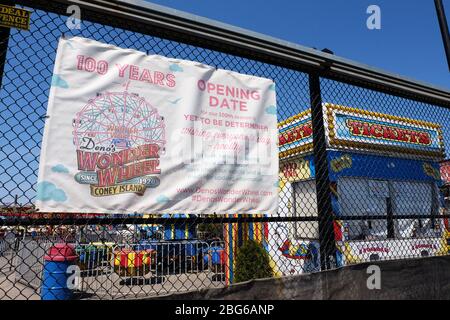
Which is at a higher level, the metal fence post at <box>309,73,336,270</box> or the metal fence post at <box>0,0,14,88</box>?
the metal fence post at <box>0,0,14,88</box>

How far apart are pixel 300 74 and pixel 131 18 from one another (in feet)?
5.48

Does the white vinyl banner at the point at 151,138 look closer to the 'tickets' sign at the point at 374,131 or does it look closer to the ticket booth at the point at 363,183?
the ticket booth at the point at 363,183

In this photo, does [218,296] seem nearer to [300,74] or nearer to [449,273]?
[300,74]

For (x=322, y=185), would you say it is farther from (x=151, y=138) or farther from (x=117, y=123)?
(x=117, y=123)

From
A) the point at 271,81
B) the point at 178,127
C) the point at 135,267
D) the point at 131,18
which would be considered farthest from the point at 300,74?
the point at 135,267

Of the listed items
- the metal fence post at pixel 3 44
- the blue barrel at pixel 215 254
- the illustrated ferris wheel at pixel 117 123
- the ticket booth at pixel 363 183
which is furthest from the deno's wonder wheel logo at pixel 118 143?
the blue barrel at pixel 215 254

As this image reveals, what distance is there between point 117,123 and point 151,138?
260mm

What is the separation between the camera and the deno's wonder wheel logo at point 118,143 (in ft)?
7.47

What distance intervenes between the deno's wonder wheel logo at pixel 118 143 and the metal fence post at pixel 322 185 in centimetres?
152

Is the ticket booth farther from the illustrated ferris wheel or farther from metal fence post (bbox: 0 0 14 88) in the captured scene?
metal fence post (bbox: 0 0 14 88)

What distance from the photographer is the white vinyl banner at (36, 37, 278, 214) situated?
2.24 meters

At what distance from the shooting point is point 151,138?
2479 millimetres

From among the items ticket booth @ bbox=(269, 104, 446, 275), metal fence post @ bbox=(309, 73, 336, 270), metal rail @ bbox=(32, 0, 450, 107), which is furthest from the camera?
ticket booth @ bbox=(269, 104, 446, 275)

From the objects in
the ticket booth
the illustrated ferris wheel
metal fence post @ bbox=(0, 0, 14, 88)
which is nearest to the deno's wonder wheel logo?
the illustrated ferris wheel
